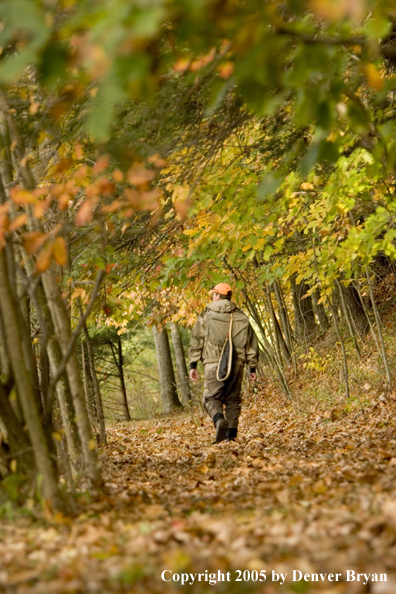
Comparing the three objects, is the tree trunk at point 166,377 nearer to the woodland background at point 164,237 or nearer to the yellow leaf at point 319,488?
the woodland background at point 164,237

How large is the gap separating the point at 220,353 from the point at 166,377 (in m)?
10.2

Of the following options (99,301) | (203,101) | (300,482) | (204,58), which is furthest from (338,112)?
(99,301)

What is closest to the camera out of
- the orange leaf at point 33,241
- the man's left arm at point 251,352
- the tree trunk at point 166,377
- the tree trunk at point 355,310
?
the orange leaf at point 33,241

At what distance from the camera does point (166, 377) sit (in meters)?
18.5

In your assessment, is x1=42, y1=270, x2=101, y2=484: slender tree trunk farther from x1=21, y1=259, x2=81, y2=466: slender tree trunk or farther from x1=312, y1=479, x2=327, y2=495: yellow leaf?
x1=312, y1=479, x2=327, y2=495: yellow leaf

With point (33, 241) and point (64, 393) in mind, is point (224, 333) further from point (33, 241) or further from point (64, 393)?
point (33, 241)

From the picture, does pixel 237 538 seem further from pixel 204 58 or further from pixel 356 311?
pixel 356 311

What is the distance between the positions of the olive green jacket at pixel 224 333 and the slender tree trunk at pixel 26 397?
15.5 ft

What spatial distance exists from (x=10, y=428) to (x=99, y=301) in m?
4.14

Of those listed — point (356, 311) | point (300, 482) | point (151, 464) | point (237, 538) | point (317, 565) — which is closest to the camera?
point (317, 565)

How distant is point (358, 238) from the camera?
691 centimetres

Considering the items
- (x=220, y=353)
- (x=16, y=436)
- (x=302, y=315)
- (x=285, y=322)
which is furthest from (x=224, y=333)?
(x=302, y=315)

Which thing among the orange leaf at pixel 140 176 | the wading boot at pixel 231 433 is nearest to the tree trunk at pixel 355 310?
the wading boot at pixel 231 433

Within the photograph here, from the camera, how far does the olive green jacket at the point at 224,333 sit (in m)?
8.45
